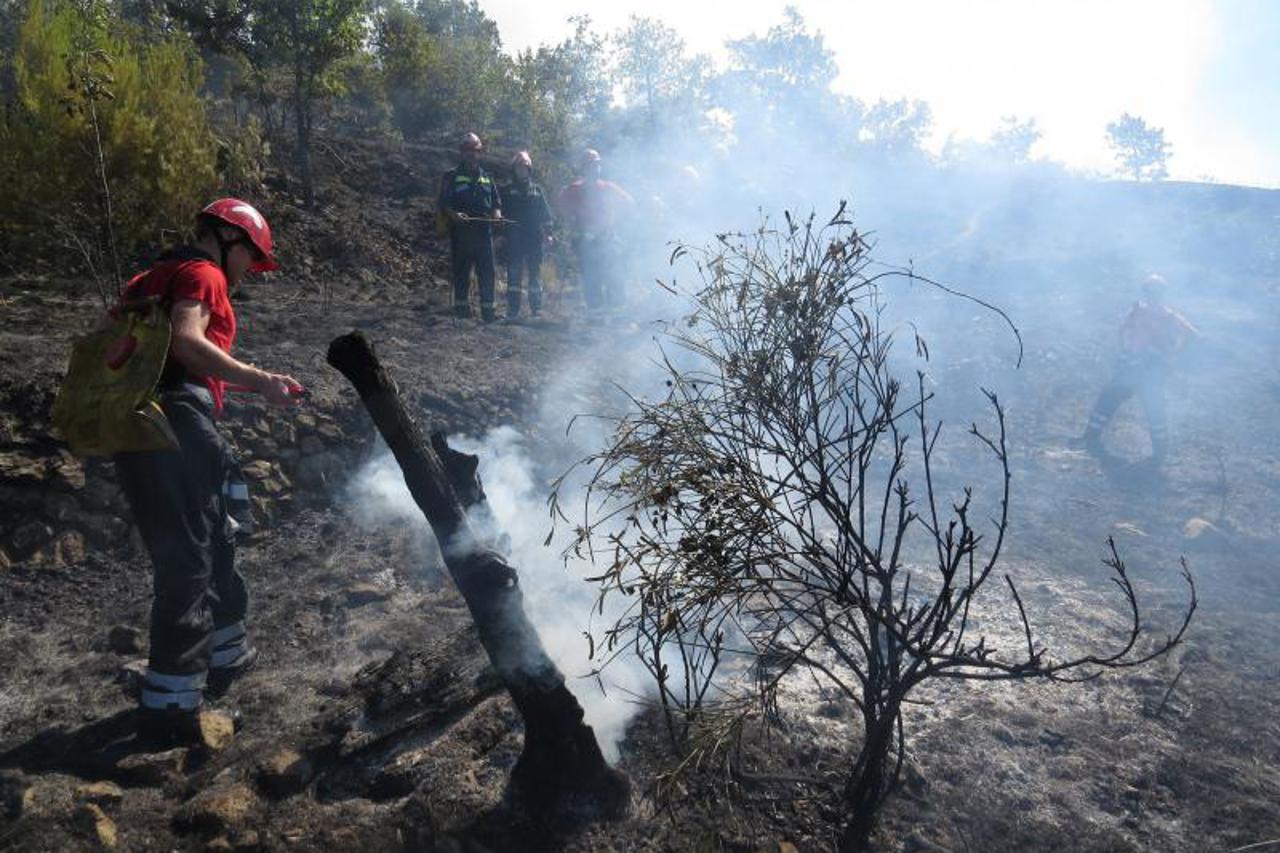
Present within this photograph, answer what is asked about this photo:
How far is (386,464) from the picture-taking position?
536 centimetres

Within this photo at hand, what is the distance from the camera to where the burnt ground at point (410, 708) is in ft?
8.66

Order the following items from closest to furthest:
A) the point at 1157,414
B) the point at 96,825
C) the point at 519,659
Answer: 1. the point at 96,825
2. the point at 519,659
3. the point at 1157,414

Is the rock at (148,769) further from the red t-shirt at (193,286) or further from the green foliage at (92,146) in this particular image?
the green foliage at (92,146)

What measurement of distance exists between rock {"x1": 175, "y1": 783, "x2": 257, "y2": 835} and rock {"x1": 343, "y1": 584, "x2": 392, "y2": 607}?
1556 mm

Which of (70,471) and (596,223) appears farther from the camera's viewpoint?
(596,223)

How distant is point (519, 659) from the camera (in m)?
2.66

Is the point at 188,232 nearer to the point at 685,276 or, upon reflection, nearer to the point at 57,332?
the point at 57,332

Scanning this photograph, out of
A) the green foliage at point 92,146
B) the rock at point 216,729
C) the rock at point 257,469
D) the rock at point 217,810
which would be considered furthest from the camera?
the green foliage at point 92,146

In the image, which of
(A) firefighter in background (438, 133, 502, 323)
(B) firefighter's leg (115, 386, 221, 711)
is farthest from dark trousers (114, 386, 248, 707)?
(A) firefighter in background (438, 133, 502, 323)

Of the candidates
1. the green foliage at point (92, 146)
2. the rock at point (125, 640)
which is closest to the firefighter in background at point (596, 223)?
the green foliage at point (92, 146)

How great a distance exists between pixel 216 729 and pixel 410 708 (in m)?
0.71

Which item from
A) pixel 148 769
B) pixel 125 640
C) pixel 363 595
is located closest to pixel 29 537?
pixel 125 640

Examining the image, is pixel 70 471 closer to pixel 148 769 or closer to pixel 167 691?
pixel 167 691

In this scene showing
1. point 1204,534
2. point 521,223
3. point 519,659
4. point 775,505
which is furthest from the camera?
point 521,223
